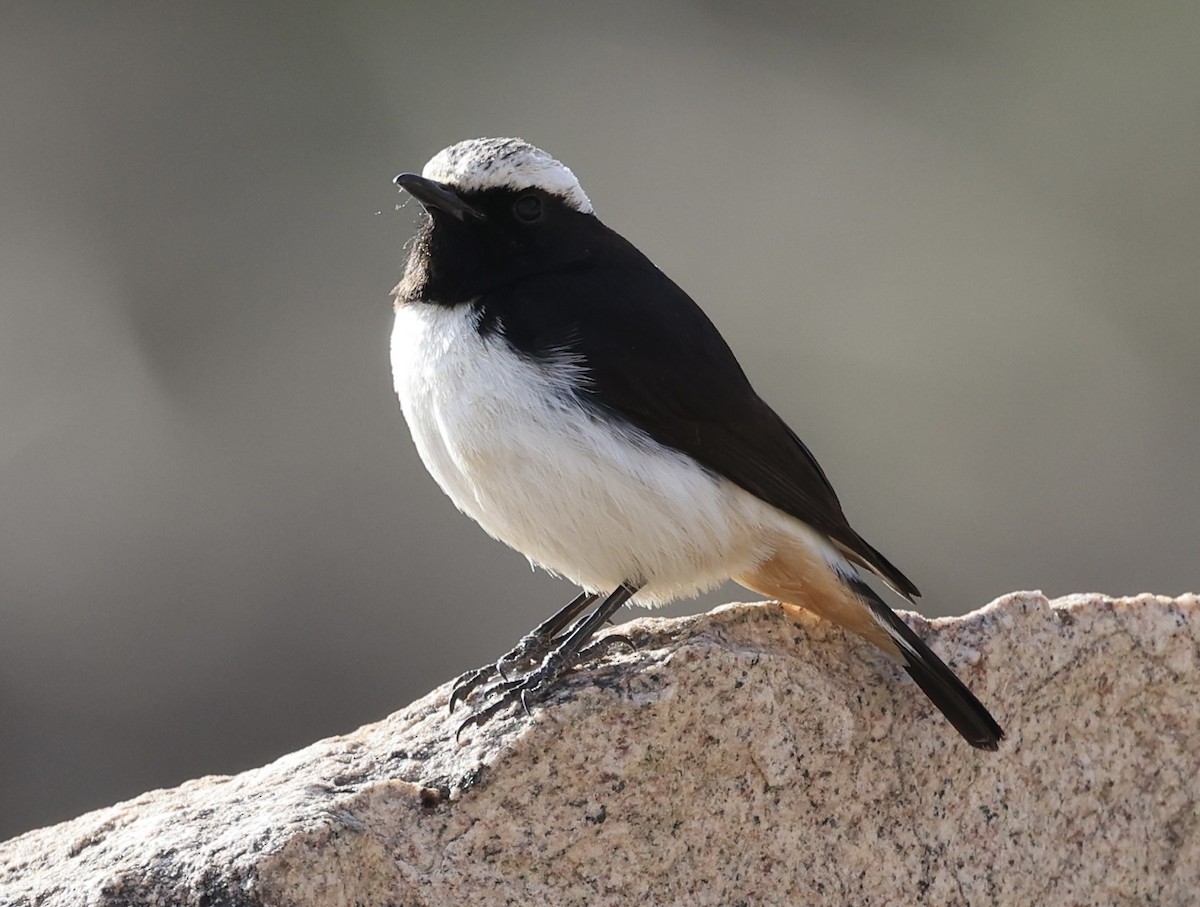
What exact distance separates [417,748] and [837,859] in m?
1.09

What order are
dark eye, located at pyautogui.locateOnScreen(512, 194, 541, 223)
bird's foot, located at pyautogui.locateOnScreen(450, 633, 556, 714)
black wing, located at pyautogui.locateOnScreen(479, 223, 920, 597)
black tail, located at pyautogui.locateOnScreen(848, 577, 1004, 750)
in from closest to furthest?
black tail, located at pyautogui.locateOnScreen(848, 577, 1004, 750) → bird's foot, located at pyautogui.locateOnScreen(450, 633, 556, 714) → black wing, located at pyautogui.locateOnScreen(479, 223, 920, 597) → dark eye, located at pyautogui.locateOnScreen(512, 194, 541, 223)

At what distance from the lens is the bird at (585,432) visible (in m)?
4.43

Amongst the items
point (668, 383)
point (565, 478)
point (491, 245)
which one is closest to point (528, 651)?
point (565, 478)

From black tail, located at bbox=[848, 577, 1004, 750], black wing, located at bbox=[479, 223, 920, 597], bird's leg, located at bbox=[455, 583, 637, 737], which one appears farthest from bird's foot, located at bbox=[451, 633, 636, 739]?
black tail, located at bbox=[848, 577, 1004, 750]

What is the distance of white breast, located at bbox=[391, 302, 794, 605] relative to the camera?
4.43 m

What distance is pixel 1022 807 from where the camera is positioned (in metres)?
4.12

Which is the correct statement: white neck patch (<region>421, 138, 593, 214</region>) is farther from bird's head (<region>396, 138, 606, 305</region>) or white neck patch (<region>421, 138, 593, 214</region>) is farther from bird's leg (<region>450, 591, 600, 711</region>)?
bird's leg (<region>450, 591, 600, 711</region>)

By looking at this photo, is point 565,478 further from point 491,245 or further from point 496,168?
point 496,168

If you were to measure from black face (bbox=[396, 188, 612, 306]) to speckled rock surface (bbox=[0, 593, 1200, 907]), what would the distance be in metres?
1.16

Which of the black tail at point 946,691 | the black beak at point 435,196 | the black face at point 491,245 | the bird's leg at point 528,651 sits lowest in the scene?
the black tail at point 946,691

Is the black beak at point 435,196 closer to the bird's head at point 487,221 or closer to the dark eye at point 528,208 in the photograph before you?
the bird's head at point 487,221

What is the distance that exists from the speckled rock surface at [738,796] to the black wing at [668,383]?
405 mm

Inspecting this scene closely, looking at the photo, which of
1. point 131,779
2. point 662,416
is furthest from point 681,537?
point 131,779

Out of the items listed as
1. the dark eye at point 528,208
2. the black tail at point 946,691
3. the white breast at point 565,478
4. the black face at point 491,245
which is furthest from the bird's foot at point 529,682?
the dark eye at point 528,208
